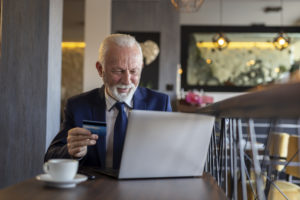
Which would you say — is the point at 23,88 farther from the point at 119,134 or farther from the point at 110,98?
the point at 119,134

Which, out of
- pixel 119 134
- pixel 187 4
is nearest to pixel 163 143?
pixel 119 134

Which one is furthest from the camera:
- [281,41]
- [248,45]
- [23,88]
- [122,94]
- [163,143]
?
[248,45]

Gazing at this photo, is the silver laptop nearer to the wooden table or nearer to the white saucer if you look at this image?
the wooden table

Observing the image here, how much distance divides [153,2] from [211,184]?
6.64m

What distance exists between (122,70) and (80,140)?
539 mm

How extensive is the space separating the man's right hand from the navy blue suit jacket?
0.26 metres

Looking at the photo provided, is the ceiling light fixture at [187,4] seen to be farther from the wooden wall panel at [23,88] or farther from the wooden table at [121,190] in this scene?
the wooden table at [121,190]

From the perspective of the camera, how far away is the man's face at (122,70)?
1649mm

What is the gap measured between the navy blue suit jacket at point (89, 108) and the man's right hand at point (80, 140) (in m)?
0.26

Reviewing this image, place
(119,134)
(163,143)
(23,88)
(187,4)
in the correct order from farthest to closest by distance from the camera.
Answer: (187,4) → (23,88) → (119,134) → (163,143)

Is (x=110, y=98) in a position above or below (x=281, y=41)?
below

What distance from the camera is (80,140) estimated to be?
1.22 metres

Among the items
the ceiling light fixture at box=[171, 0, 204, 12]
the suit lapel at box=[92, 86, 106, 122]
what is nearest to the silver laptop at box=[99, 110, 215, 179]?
the suit lapel at box=[92, 86, 106, 122]

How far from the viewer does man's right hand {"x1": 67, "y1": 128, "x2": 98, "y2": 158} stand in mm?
1174
